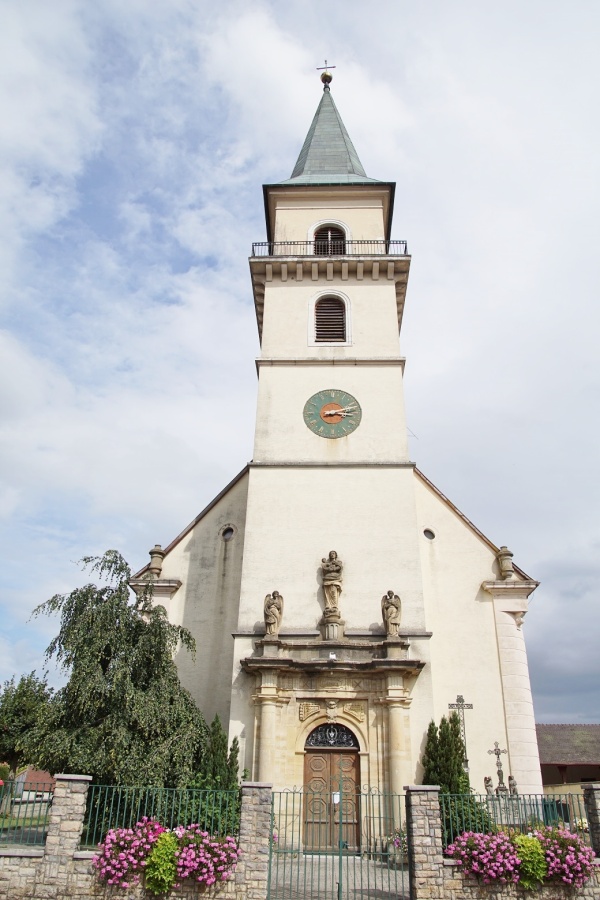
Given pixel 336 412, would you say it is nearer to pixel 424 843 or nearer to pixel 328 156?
pixel 424 843

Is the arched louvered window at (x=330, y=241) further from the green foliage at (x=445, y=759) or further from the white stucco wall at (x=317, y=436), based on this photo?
the green foliage at (x=445, y=759)

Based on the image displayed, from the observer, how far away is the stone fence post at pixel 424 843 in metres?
10.2

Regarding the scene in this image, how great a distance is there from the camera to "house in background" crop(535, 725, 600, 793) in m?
33.8

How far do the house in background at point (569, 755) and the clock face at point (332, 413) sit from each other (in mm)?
23395

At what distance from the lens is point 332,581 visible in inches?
658

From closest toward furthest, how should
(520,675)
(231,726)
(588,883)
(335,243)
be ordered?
(588,883)
(231,726)
(520,675)
(335,243)

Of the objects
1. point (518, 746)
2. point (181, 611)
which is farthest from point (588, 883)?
point (181, 611)

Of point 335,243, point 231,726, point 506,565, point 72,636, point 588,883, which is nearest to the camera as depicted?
point 588,883

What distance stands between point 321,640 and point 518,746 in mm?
5398

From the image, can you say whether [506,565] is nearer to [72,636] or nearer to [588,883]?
[588,883]

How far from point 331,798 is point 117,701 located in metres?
4.96

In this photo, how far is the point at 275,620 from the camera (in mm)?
16047

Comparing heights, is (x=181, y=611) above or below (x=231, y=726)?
above

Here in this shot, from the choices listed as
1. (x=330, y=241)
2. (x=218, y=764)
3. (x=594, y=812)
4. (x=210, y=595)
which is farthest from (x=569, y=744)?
(x=330, y=241)
